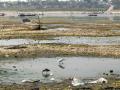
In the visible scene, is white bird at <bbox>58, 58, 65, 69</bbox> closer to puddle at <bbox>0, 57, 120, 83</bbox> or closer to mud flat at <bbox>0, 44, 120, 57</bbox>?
puddle at <bbox>0, 57, 120, 83</bbox>

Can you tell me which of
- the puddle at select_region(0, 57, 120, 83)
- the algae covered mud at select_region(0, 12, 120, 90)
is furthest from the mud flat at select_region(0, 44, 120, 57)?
the puddle at select_region(0, 57, 120, 83)

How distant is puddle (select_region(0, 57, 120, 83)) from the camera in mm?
25062

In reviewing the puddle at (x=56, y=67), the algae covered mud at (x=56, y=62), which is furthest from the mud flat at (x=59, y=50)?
the puddle at (x=56, y=67)

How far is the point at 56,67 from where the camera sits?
95.4 ft

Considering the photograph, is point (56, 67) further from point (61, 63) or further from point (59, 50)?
point (59, 50)

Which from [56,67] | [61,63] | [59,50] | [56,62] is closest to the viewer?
[56,67]

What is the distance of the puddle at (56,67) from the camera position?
2506 centimetres

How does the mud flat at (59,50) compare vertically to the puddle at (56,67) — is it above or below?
below

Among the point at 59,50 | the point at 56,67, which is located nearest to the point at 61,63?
the point at 56,67

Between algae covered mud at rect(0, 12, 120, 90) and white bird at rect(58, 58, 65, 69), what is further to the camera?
white bird at rect(58, 58, 65, 69)

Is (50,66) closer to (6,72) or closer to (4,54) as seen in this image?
(6,72)

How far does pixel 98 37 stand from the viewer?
4984cm

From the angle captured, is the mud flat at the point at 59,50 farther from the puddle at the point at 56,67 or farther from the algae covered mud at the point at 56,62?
the puddle at the point at 56,67

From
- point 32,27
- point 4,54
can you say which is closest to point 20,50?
point 4,54
